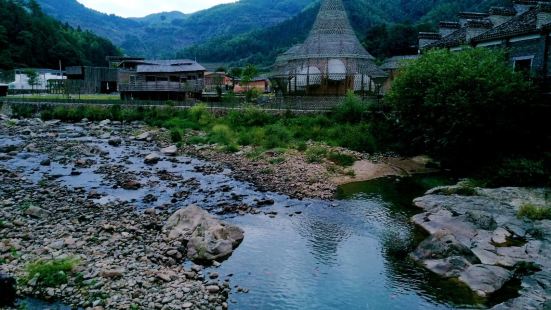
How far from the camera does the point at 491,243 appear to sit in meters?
14.9

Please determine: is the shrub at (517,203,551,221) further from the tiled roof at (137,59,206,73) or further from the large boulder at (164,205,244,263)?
the tiled roof at (137,59,206,73)

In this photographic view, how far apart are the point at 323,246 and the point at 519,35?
19313 millimetres

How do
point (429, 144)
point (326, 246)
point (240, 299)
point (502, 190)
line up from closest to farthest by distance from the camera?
point (240, 299) → point (326, 246) → point (502, 190) → point (429, 144)

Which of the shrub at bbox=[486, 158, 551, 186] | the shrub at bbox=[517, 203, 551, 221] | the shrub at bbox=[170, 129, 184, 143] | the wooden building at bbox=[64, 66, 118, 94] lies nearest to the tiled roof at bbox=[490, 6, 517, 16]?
the shrub at bbox=[486, 158, 551, 186]

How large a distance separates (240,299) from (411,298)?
469cm

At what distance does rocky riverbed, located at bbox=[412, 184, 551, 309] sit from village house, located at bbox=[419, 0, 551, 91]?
9.01 meters

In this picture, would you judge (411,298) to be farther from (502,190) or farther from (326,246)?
(502,190)

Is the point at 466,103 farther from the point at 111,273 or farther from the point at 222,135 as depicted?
the point at 222,135

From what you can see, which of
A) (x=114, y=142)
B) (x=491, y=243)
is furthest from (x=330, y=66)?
(x=491, y=243)

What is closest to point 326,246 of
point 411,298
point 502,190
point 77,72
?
point 411,298

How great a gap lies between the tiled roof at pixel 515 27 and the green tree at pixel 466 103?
1615 mm

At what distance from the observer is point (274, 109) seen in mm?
37719

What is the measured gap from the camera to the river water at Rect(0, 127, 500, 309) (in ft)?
39.4

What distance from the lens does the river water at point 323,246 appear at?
12.0m
